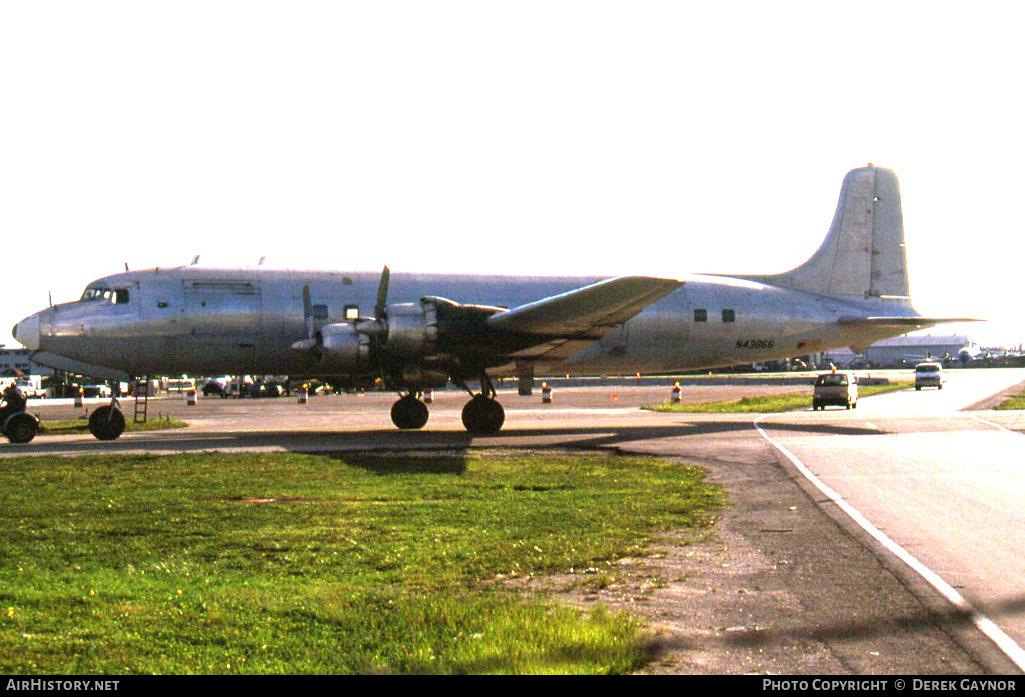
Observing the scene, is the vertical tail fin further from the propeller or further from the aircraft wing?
the propeller

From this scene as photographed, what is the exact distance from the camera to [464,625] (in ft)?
26.5

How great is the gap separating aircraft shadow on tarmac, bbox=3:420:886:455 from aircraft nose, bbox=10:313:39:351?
8.42 feet

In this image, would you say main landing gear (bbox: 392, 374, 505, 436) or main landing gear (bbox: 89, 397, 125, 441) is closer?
main landing gear (bbox: 89, 397, 125, 441)

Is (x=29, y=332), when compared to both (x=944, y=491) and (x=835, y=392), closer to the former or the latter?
(x=944, y=491)

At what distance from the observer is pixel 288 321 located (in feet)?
96.1

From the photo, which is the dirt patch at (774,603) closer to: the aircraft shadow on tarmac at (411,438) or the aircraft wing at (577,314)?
the aircraft wing at (577,314)

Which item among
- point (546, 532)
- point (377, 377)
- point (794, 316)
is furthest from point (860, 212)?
point (546, 532)

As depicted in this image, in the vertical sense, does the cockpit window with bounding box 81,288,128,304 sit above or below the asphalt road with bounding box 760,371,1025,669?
above

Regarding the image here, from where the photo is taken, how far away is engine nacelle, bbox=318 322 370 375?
2786cm

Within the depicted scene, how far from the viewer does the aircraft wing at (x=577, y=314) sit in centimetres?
2622

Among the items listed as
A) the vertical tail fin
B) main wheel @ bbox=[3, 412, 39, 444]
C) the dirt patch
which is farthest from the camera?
the vertical tail fin

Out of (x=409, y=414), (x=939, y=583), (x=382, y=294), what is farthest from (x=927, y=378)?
(x=939, y=583)

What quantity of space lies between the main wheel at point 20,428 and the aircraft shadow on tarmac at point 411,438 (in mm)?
475

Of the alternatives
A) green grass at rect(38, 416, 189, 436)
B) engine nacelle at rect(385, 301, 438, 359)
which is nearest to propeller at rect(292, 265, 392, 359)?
engine nacelle at rect(385, 301, 438, 359)
